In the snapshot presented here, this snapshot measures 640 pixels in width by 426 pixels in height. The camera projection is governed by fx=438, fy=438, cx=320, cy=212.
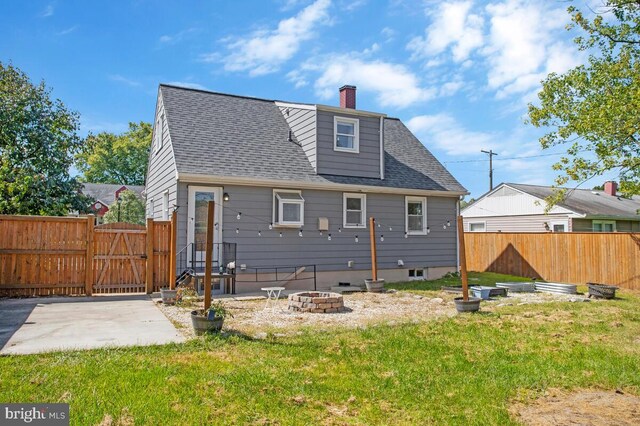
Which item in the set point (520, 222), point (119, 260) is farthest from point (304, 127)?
point (520, 222)

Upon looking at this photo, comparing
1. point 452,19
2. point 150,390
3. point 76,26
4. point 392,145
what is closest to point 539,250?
point 392,145

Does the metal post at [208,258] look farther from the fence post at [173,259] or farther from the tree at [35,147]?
the tree at [35,147]

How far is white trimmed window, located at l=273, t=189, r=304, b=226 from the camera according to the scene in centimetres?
1207

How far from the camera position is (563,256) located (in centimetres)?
1510

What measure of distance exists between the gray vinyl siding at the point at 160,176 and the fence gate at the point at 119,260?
1.41m

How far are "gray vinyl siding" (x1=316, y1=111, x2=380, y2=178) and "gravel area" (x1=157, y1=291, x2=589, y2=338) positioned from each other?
4.07 metres

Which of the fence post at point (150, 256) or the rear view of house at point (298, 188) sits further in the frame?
the rear view of house at point (298, 188)

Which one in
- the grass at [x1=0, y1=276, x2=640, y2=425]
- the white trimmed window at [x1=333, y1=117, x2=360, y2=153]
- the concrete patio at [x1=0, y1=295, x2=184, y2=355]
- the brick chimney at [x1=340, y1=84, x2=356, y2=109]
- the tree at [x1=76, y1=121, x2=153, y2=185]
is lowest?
the grass at [x1=0, y1=276, x2=640, y2=425]

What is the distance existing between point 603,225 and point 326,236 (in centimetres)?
1775

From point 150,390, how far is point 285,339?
2435mm

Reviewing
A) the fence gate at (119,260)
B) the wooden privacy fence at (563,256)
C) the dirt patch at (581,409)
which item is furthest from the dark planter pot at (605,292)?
the fence gate at (119,260)

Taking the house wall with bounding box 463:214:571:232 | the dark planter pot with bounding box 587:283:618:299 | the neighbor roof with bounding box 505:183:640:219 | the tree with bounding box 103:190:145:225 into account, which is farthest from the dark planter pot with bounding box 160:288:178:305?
the tree with bounding box 103:190:145:225

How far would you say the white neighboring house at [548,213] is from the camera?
2178cm

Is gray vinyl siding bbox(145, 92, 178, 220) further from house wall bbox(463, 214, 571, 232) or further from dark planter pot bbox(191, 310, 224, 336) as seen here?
house wall bbox(463, 214, 571, 232)
